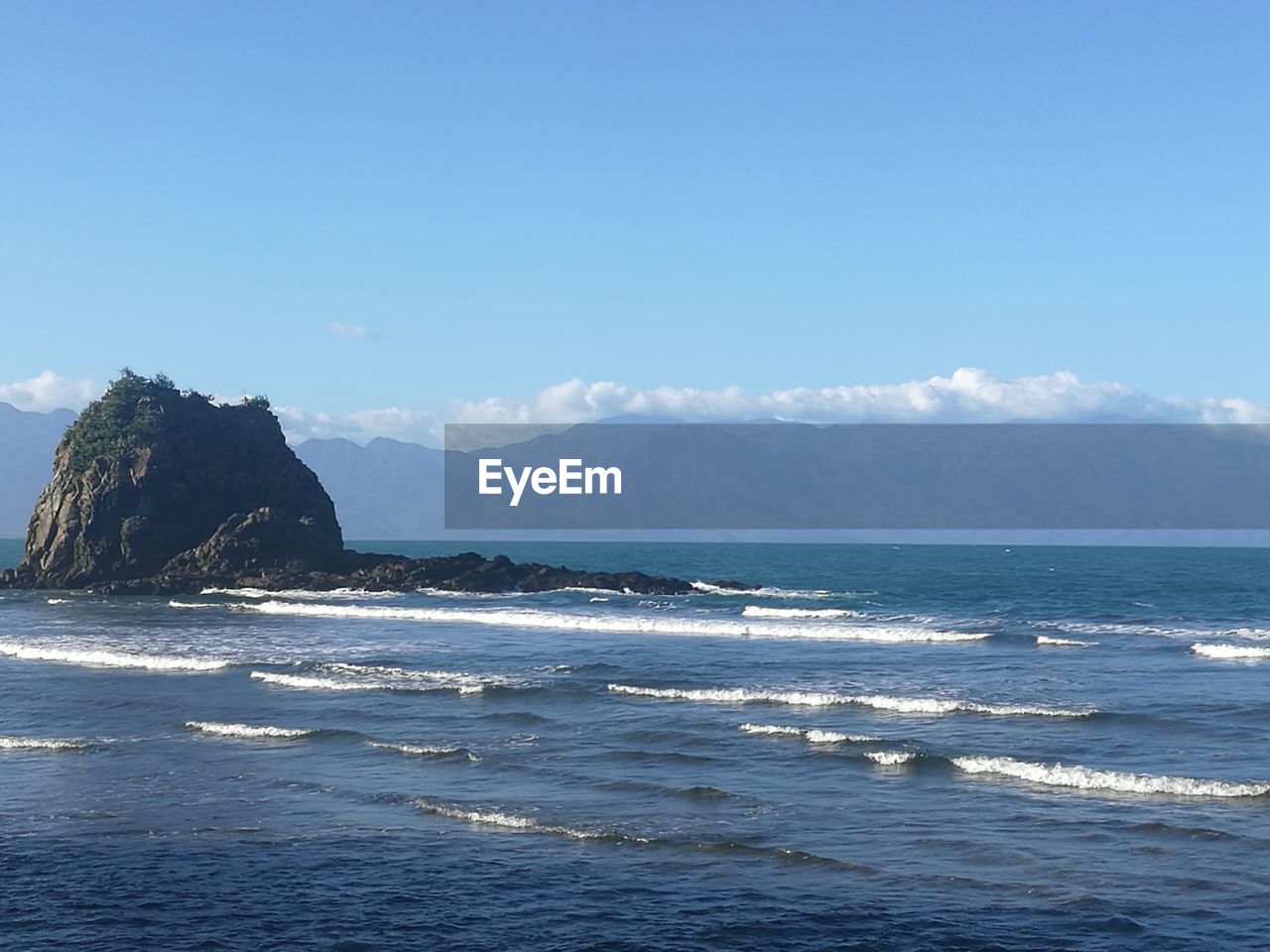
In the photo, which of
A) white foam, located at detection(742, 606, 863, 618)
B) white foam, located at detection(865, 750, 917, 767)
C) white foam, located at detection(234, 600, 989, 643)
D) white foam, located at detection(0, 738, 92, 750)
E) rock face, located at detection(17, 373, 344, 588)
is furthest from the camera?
rock face, located at detection(17, 373, 344, 588)

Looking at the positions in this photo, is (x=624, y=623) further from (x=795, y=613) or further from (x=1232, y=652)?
(x=1232, y=652)

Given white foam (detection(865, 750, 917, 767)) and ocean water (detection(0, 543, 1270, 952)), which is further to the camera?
white foam (detection(865, 750, 917, 767))

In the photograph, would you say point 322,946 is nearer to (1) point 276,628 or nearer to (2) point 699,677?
(2) point 699,677

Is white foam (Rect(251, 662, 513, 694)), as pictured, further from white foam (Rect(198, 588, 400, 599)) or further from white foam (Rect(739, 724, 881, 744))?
white foam (Rect(198, 588, 400, 599))

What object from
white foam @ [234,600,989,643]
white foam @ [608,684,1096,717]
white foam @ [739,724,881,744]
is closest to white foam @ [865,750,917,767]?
white foam @ [739,724,881,744]

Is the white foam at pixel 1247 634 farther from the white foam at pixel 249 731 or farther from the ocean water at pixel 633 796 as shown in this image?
the white foam at pixel 249 731

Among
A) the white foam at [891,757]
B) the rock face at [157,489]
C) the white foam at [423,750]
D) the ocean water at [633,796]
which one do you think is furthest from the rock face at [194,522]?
the white foam at [891,757]

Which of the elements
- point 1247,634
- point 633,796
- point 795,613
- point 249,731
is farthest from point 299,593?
point 633,796
